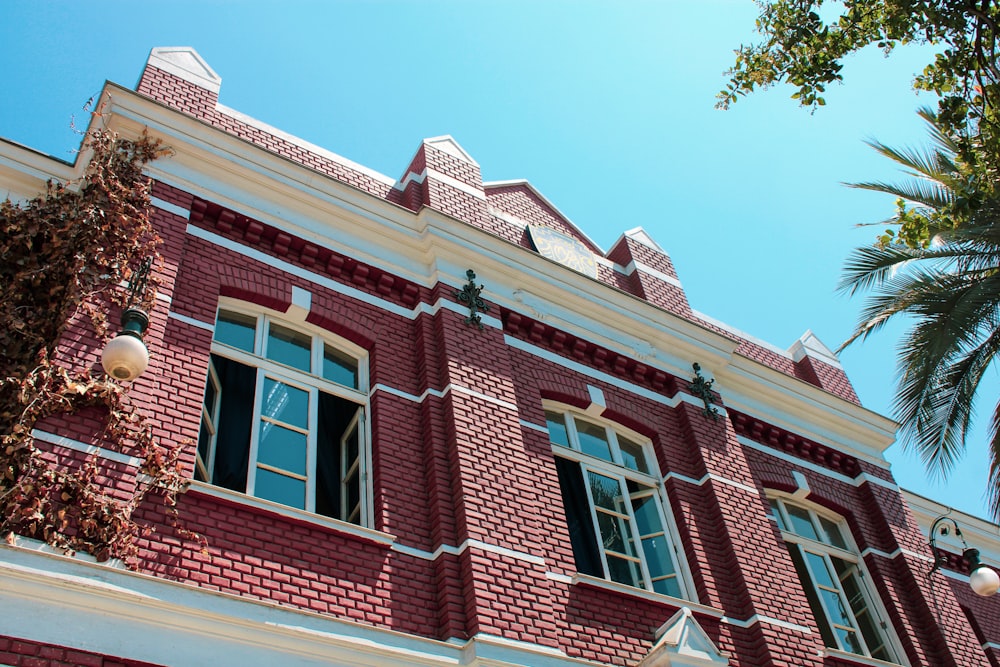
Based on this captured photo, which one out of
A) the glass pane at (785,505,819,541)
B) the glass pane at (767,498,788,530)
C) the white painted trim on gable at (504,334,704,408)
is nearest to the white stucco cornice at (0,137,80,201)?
the white painted trim on gable at (504,334,704,408)

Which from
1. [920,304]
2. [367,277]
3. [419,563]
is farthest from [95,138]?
[920,304]

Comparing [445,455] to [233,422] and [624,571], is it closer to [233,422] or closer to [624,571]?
[233,422]

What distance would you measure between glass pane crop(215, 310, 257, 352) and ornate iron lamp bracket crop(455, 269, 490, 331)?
8.13 feet

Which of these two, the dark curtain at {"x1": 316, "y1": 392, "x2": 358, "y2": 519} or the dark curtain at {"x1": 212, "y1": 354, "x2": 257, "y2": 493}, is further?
the dark curtain at {"x1": 316, "y1": 392, "x2": 358, "y2": 519}

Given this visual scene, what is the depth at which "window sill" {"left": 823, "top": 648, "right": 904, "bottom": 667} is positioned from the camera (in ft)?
36.2

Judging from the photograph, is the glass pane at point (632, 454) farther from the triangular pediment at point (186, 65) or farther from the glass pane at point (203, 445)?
the triangular pediment at point (186, 65)

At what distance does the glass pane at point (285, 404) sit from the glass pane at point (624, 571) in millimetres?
3613

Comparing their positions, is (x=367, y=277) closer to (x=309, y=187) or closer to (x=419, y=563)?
(x=309, y=187)

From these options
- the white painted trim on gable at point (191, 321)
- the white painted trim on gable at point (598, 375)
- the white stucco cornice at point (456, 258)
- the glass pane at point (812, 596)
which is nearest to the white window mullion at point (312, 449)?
the white painted trim on gable at point (191, 321)

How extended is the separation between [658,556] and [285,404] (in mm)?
4637

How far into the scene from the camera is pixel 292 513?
320 inches

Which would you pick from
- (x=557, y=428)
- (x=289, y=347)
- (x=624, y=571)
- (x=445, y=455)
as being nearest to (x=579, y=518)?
(x=624, y=571)

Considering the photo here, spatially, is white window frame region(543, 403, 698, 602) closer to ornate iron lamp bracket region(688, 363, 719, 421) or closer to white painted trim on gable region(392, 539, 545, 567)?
ornate iron lamp bracket region(688, 363, 719, 421)

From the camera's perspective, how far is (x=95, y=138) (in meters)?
9.57
